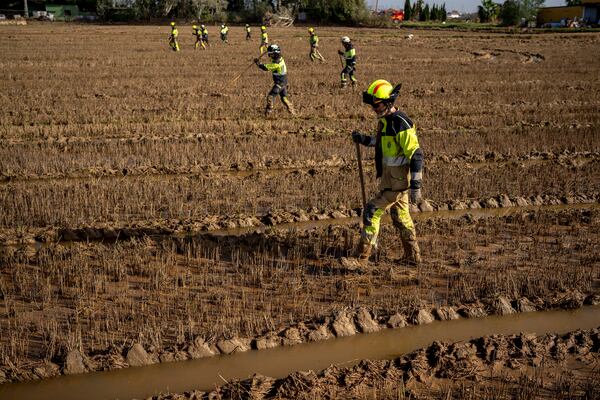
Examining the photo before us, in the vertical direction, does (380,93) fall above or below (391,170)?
above

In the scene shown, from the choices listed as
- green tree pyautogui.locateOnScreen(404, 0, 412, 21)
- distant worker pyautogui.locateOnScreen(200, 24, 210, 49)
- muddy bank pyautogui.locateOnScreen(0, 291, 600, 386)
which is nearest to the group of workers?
muddy bank pyautogui.locateOnScreen(0, 291, 600, 386)

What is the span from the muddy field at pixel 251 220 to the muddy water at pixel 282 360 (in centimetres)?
10

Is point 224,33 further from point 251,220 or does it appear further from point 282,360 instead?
point 282,360

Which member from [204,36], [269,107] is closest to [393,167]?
[269,107]

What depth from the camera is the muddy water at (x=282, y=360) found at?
5039 mm

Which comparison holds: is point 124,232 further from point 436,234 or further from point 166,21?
point 166,21

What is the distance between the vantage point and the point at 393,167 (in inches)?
269

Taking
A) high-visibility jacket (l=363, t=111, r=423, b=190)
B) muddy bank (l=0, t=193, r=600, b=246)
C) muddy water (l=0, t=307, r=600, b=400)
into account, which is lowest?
muddy water (l=0, t=307, r=600, b=400)

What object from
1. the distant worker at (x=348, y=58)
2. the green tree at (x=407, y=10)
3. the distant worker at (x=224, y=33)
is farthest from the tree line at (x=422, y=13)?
the distant worker at (x=348, y=58)

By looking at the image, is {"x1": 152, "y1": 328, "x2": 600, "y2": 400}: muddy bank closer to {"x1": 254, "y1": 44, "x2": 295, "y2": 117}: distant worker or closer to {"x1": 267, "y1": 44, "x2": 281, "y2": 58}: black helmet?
{"x1": 254, "y1": 44, "x2": 295, "y2": 117}: distant worker

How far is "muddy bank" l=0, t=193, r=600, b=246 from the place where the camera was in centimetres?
800

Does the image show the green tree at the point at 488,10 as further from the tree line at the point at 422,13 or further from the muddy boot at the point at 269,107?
the muddy boot at the point at 269,107

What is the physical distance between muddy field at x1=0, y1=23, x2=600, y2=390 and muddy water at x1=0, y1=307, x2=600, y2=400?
10 cm

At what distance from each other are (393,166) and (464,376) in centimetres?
242
